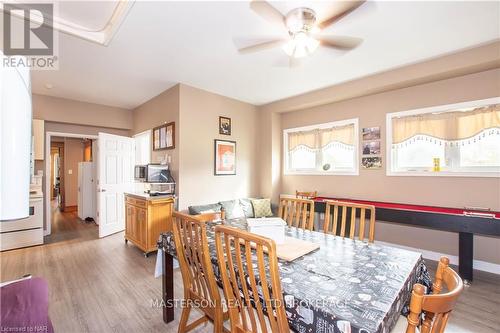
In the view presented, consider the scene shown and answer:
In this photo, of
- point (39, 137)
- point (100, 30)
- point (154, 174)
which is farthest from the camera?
point (39, 137)

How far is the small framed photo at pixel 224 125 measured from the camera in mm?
4273

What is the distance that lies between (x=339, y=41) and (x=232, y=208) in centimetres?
291

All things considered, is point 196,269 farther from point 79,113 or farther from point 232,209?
point 79,113

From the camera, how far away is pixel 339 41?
7.14 ft

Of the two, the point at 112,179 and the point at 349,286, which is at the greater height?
the point at 112,179

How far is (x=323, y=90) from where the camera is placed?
3932mm

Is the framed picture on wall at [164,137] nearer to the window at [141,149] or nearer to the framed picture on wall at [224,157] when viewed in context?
the framed picture on wall at [224,157]

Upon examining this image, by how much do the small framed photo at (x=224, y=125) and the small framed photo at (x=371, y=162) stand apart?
96.8 inches

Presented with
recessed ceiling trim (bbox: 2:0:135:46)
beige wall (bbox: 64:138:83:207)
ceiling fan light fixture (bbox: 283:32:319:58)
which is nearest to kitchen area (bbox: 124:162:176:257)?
recessed ceiling trim (bbox: 2:0:135:46)

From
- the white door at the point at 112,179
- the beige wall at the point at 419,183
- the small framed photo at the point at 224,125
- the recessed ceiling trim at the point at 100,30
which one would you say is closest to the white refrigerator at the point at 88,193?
the white door at the point at 112,179

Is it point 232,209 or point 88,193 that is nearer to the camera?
point 232,209


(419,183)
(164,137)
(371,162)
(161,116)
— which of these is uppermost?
(161,116)

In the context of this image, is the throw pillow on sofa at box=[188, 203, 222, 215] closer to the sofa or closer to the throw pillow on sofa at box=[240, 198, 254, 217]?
the sofa

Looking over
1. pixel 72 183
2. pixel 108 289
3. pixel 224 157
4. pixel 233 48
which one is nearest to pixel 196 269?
pixel 108 289
